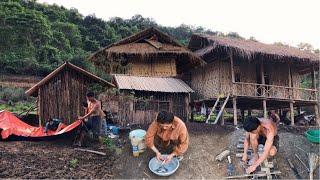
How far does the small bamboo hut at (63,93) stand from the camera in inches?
520

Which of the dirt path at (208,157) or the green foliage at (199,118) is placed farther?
the green foliage at (199,118)

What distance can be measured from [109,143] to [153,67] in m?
7.70

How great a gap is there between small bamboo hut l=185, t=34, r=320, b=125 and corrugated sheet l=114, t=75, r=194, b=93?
1.62 metres

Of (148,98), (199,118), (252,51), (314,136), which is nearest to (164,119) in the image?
(314,136)

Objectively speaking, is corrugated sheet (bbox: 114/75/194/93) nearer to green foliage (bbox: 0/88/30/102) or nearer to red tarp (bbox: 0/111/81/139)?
red tarp (bbox: 0/111/81/139)

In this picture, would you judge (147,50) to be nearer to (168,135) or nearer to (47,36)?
(168,135)

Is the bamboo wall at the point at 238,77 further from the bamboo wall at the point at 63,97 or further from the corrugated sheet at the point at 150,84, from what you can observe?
the bamboo wall at the point at 63,97

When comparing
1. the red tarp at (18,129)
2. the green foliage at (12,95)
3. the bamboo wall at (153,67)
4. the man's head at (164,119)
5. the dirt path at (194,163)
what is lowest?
the dirt path at (194,163)

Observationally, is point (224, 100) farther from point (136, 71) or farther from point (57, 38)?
point (57, 38)

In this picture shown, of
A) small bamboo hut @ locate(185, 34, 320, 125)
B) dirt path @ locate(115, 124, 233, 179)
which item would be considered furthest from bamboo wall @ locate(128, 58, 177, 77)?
dirt path @ locate(115, 124, 233, 179)

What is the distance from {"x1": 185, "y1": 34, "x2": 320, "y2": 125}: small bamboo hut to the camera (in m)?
17.0

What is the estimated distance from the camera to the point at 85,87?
45.2 feet

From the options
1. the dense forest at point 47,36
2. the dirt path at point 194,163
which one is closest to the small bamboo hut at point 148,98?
the dirt path at point 194,163

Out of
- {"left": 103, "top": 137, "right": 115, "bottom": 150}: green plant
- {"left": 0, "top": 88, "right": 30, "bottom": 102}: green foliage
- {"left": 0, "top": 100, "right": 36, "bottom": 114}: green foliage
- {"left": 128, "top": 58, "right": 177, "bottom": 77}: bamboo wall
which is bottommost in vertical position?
{"left": 103, "top": 137, "right": 115, "bottom": 150}: green plant
